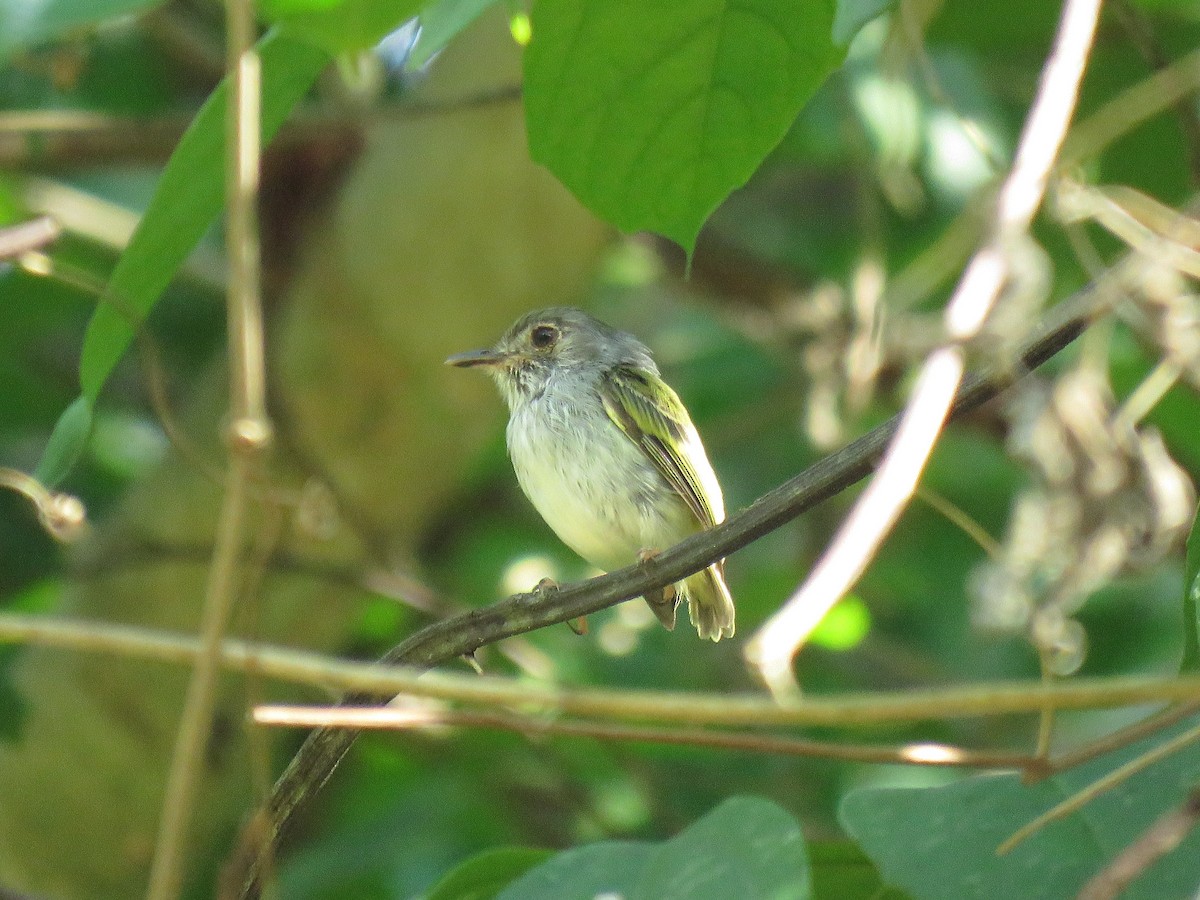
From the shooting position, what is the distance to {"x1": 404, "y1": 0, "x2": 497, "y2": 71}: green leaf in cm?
184

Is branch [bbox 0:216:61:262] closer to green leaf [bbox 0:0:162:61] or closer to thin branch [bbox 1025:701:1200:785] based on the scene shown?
green leaf [bbox 0:0:162:61]

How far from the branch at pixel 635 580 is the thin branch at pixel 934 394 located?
233mm

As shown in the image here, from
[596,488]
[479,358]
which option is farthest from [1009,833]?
[479,358]

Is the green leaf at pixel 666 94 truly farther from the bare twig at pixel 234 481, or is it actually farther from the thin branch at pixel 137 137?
the thin branch at pixel 137 137

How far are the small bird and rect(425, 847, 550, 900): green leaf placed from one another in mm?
1687

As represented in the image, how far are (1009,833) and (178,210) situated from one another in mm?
1492

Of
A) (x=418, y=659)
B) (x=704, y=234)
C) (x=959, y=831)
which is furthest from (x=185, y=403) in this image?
(x=959, y=831)

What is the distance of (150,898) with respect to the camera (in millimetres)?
1400

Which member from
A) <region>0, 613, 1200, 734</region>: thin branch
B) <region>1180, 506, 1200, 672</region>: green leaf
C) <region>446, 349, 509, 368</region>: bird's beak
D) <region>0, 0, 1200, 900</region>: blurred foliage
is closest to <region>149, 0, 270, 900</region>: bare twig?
<region>0, 613, 1200, 734</region>: thin branch

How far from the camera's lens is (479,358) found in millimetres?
4656

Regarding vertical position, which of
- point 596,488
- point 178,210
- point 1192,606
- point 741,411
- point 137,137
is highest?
point 137,137

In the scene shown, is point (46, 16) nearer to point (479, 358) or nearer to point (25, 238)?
point (25, 238)

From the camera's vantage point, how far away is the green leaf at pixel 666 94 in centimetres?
216

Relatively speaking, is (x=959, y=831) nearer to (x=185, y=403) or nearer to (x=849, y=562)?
(x=849, y=562)
